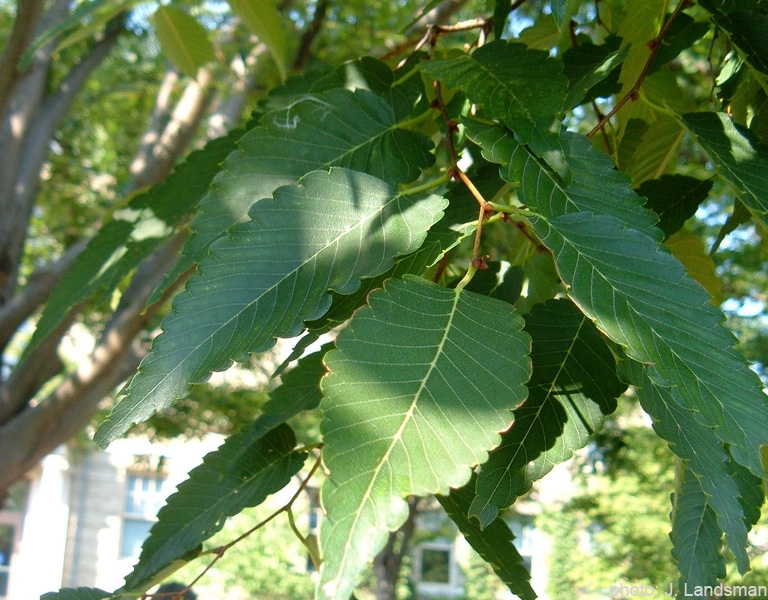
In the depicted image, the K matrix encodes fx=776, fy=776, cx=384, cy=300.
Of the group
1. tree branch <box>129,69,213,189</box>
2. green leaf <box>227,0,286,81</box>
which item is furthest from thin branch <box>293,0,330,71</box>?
green leaf <box>227,0,286,81</box>

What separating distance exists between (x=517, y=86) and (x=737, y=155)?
0.17 meters

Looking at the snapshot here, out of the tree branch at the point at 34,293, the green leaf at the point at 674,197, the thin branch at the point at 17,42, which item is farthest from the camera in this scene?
the tree branch at the point at 34,293

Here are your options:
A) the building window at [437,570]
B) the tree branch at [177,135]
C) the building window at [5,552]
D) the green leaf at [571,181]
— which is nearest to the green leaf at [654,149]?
the green leaf at [571,181]

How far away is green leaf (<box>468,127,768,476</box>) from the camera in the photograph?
0.40 metres

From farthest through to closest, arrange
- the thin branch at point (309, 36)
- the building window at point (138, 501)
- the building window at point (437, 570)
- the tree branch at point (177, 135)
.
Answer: the building window at point (138, 501) < the building window at point (437, 570) < the thin branch at point (309, 36) < the tree branch at point (177, 135)

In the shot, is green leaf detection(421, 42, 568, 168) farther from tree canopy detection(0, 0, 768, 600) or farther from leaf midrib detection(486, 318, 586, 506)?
leaf midrib detection(486, 318, 586, 506)

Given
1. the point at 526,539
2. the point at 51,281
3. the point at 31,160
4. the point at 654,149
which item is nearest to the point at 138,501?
the point at 526,539

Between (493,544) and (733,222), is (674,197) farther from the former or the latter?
(493,544)

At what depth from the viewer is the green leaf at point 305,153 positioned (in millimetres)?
560

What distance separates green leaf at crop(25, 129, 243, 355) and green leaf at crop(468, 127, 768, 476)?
375 millimetres

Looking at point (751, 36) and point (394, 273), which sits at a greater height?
point (751, 36)

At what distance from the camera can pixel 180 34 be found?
1140 millimetres

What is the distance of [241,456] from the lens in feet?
2.10

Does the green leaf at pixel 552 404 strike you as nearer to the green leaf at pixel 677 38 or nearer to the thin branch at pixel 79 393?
the green leaf at pixel 677 38
